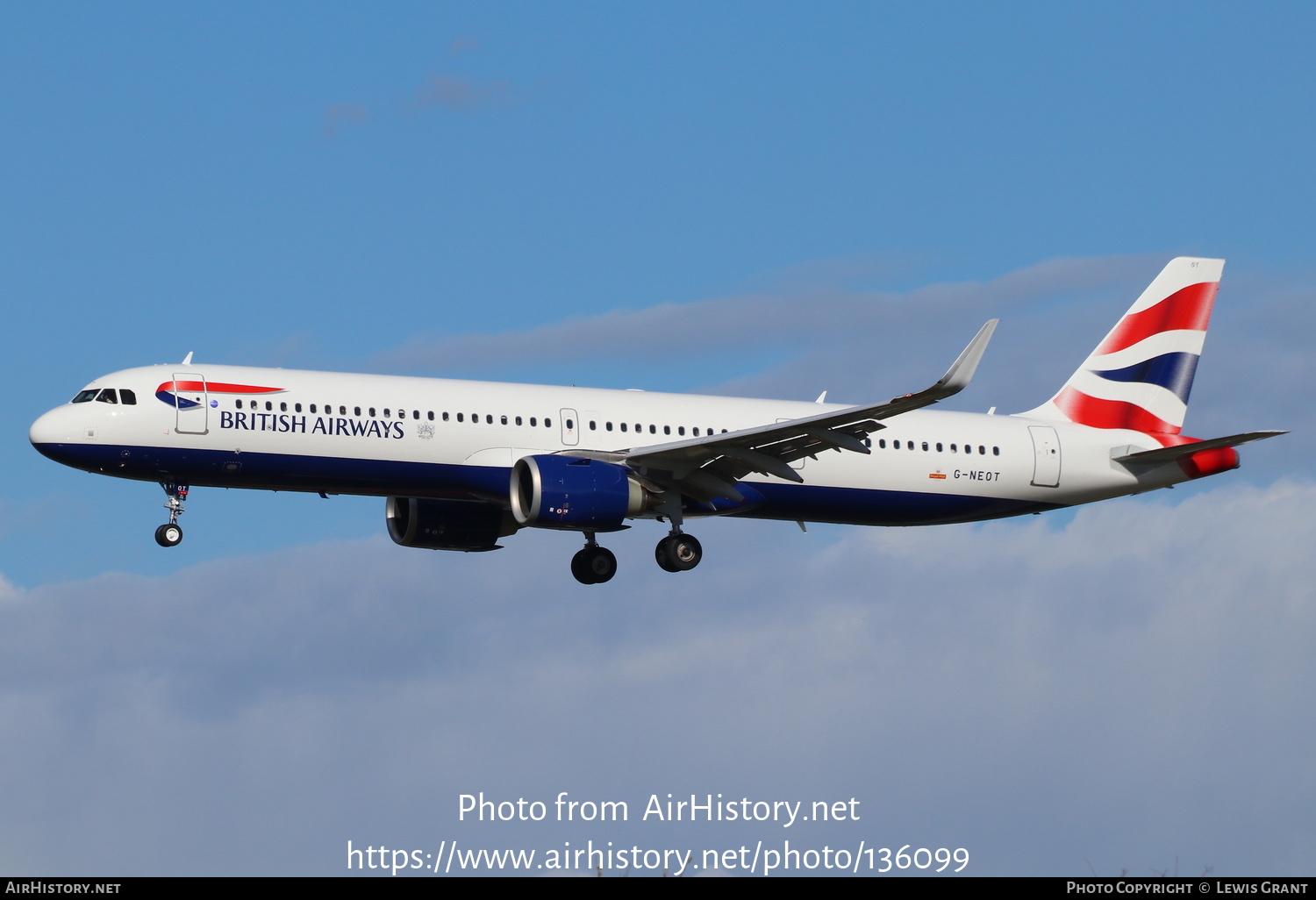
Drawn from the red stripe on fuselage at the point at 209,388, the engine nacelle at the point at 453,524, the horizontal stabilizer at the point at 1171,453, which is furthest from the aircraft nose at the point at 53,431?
the horizontal stabilizer at the point at 1171,453

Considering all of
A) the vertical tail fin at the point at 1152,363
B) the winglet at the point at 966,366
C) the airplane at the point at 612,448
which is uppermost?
the vertical tail fin at the point at 1152,363

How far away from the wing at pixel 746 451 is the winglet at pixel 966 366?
1.45 m

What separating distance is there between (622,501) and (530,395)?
3633 mm

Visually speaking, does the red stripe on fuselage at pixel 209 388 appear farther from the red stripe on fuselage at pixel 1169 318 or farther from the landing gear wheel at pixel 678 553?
the red stripe on fuselage at pixel 1169 318

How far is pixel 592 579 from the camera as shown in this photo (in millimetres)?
48594

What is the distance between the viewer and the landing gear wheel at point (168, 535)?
143 feet

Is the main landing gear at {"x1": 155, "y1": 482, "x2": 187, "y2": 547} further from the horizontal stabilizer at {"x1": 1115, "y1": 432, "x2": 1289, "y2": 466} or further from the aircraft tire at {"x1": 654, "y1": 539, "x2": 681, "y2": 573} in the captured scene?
the horizontal stabilizer at {"x1": 1115, "y1": 432, "x2": 1289, "y2": 466}

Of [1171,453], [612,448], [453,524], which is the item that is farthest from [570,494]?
[1171,453]

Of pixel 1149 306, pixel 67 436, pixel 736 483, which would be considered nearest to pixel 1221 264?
pixel 1149 306

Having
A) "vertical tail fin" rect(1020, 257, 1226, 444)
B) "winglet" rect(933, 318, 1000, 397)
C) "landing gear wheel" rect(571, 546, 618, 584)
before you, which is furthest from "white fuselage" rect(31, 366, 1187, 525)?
"winglet" rect(933, 318, 1000, 397)

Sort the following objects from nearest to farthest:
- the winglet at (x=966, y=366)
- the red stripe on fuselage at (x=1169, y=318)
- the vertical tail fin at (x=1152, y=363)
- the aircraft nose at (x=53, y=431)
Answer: the winglet at (x=966, y=366) → the aircraft nose at (x=53, y=431) → the vertical tail fin at (x=1152, y=363) → the red stripe on fuselage at (x=1169, y=318)

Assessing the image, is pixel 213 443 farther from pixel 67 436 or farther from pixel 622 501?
pixel 622 501

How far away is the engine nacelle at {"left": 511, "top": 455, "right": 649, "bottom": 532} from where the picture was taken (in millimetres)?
43219

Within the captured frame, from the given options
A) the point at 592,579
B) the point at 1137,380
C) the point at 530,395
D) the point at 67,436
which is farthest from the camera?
the point at 1137,380
